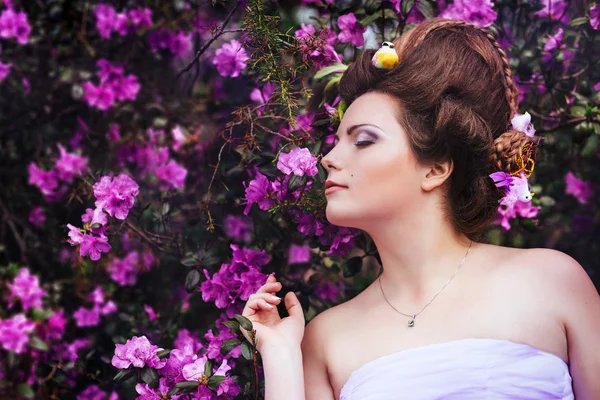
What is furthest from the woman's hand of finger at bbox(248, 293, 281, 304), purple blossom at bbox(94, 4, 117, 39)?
purple blossom at bbox(94, 4, 117, 39)

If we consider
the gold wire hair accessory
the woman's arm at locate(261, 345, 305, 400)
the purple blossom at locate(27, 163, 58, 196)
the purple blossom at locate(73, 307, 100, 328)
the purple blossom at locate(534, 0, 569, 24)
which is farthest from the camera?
the purple blossom at locate(27, 163, 58, 196)

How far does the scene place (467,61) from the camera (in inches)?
74.3

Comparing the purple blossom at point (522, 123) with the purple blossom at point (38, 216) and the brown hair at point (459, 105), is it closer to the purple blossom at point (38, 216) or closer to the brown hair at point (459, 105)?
the brown hair at point (459, 105)

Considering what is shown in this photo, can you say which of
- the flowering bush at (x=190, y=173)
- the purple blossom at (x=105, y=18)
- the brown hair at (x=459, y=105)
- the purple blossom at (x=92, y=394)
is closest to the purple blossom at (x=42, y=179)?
the flowering bush at (x=190, y=173)

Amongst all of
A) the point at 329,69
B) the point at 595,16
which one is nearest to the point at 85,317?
the point at 329,69

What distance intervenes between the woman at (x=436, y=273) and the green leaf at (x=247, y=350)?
4cm

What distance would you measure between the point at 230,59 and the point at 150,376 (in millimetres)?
1064

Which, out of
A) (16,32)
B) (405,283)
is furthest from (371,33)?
(16,32)

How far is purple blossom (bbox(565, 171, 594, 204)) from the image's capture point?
3.03 metres

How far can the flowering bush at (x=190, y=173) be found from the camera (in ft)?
6.77

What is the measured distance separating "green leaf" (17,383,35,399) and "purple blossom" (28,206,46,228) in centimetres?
80

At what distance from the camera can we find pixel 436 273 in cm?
185

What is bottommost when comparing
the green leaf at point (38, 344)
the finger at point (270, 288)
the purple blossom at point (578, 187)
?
the green leaf at point (38, 344)

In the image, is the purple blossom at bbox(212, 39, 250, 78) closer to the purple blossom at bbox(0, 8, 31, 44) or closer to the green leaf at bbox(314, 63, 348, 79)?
the green leaf at bbox(314, 63, 348, 79)
